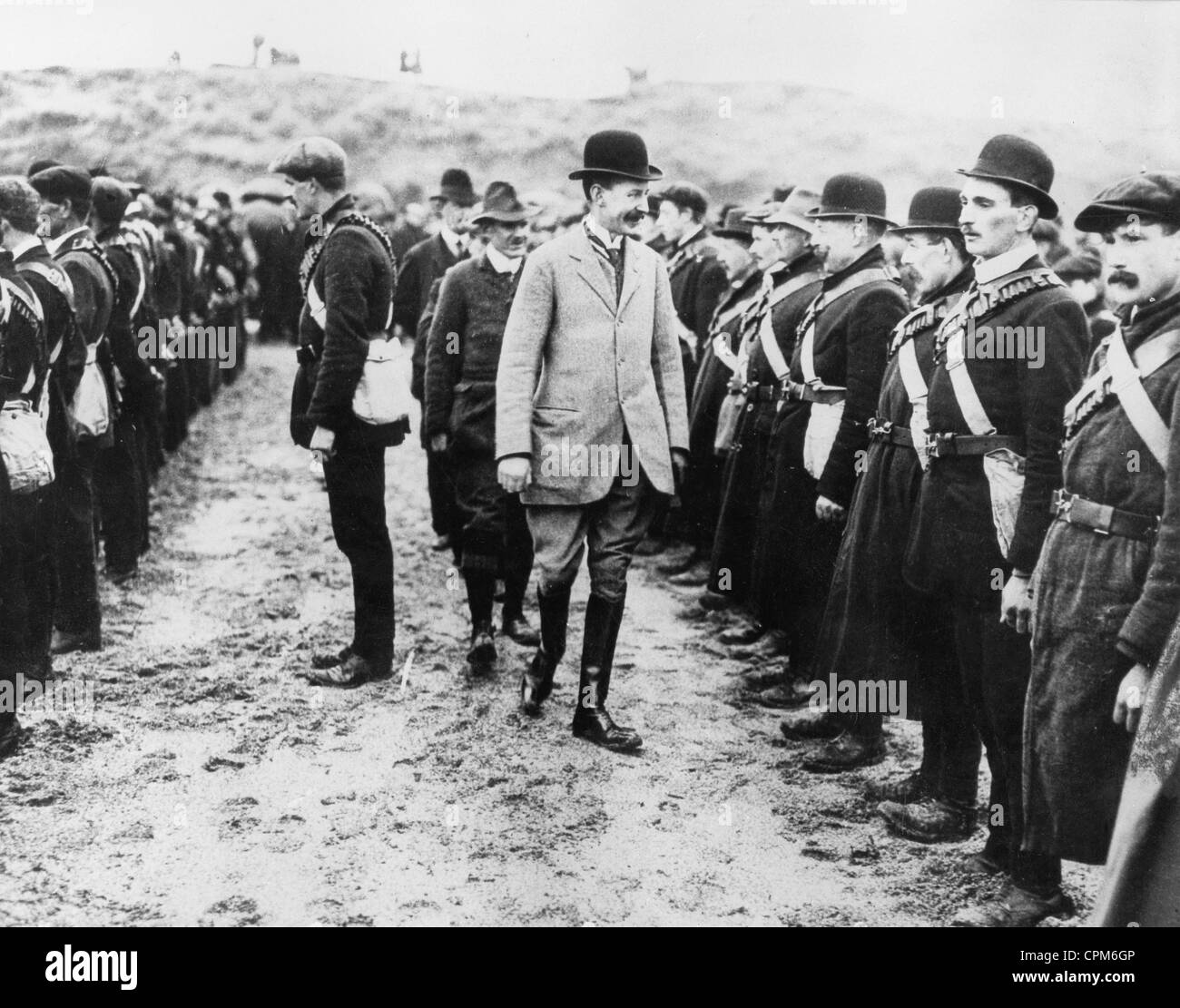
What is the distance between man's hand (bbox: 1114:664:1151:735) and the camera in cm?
295

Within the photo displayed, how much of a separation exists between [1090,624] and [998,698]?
67 centimetres

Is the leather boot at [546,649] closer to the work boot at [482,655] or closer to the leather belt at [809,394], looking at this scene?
the work boot at [482,655]

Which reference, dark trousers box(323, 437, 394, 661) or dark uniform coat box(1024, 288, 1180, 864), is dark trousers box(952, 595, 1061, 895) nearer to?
dark uniform coat box(1024, 288, 1180, 864)

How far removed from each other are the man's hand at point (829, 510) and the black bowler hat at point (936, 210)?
43.0 inches

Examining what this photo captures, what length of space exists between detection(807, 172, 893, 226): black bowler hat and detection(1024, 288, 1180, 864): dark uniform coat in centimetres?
184

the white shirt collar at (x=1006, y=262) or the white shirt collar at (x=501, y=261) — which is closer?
the white shirt collar at (x=1006, y=262)

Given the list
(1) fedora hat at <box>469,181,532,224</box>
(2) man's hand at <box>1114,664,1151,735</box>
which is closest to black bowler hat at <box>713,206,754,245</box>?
(1) fedora hat at <box>469,181,532,224</box>

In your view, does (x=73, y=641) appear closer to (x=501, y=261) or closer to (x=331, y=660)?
(x=331, y=660)

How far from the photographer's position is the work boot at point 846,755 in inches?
183

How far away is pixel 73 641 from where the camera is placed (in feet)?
18.9

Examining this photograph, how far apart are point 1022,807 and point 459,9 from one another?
12.7 feet

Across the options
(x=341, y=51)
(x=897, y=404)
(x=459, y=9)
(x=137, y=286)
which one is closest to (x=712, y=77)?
(x=459, y=9)

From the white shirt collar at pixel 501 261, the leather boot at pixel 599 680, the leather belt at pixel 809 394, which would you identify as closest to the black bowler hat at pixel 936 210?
the leather belt at pixel 809 394

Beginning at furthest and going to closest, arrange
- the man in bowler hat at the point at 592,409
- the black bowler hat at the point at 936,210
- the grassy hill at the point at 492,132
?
1. the grassy hill at the point at 492,132
2. the man in bowler hat at the point at 592,409
3. the black bowler hat at the point at 936,210
